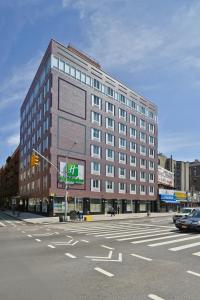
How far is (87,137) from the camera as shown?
63.6 metres

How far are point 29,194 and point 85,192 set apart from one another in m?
17.3

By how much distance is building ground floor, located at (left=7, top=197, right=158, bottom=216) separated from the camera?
56.0 metres

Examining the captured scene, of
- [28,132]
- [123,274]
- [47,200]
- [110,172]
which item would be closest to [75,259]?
[123,274]

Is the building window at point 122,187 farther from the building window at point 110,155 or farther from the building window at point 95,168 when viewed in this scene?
the building window at point 95,168

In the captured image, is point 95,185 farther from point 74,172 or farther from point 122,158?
point 122,158

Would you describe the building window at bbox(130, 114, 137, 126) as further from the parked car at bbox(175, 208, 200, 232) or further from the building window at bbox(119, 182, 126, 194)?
the parked car at bbox(175, 208, 200, 232)

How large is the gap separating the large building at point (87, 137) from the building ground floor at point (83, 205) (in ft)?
0.52

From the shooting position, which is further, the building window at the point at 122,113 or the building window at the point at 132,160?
the building window at the point at 132,160

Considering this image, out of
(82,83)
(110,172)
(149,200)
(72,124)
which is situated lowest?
(149,200)

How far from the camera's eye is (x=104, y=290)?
8484 millimetres

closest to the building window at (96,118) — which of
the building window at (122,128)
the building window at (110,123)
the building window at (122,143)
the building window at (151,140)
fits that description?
the building window at (110,123)

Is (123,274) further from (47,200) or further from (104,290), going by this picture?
(47,200)

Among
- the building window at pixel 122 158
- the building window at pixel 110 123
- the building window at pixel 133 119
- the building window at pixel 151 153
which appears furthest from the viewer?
the building window at pixel 151 153

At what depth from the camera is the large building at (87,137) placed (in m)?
58.0
